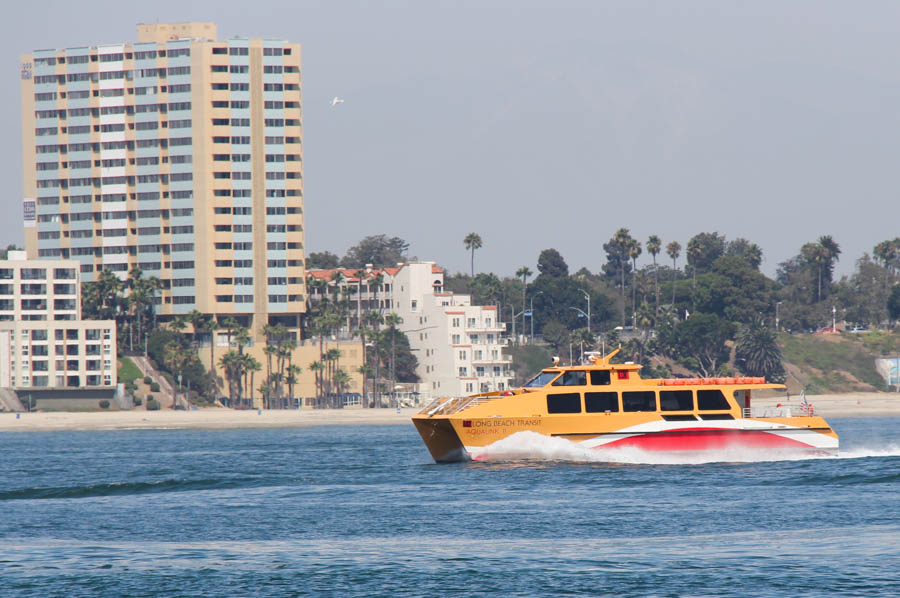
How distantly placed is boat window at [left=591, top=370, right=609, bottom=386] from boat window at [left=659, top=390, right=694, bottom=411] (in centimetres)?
220

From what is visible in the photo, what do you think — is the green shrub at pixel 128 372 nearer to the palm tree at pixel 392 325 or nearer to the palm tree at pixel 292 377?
the palm tree at pixel 292 377

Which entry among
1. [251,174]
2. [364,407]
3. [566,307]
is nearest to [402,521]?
[364,407]

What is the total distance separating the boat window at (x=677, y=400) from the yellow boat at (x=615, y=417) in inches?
1.1

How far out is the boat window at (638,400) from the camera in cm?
4922

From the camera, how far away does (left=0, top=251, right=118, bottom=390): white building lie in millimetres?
148625

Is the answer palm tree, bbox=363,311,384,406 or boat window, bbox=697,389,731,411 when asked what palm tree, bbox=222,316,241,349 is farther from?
boat window, bbox=697,389,731,411

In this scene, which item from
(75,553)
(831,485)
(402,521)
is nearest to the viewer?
(75,553)

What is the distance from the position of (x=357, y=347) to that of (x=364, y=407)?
31.0ft

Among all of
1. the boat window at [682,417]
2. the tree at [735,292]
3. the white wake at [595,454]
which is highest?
the tree at [735,292]

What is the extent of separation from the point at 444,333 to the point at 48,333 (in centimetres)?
4867

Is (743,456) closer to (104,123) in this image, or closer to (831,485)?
(831,485)

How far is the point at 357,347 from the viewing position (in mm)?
168125

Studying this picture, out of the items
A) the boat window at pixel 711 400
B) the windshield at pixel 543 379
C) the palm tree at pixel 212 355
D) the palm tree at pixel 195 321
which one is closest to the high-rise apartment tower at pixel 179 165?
the palm tree at pixel 195 321

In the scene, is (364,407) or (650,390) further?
(364,407)
